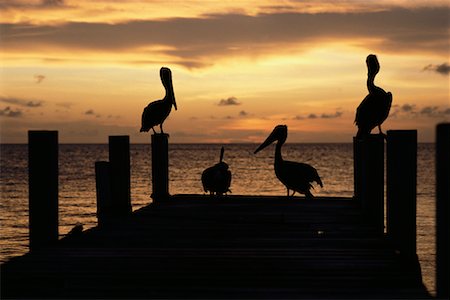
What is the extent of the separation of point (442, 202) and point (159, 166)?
8.38m

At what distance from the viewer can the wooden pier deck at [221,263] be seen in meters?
5.46

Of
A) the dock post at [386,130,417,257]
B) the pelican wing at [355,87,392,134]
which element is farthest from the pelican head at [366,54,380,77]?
the dock post at [386,130,417,257]

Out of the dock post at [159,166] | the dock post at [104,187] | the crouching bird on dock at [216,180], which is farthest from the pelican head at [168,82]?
the dock post at [104,187]

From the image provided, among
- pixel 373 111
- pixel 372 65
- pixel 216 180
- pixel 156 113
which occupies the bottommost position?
pixel 216 180

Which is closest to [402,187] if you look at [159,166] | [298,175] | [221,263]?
[221,263]

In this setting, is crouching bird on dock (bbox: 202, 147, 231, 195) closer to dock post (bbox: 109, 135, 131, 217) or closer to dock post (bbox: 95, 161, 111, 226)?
dock post (bbox: 109, 135, 131, 217)

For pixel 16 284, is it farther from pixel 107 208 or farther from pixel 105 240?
pixel 107 208

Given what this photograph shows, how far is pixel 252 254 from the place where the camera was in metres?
6.87

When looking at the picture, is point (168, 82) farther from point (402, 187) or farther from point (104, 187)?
point (402, 187)

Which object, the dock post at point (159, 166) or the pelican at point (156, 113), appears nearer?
the dock post at point (159, 166)

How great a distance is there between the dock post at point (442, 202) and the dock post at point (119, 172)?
650 cm

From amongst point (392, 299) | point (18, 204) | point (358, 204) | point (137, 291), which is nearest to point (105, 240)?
point (137, 291)

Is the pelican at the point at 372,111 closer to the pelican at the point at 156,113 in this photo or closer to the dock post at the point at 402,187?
the pelican at the point at 156,113

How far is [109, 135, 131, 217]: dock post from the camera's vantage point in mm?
10641
